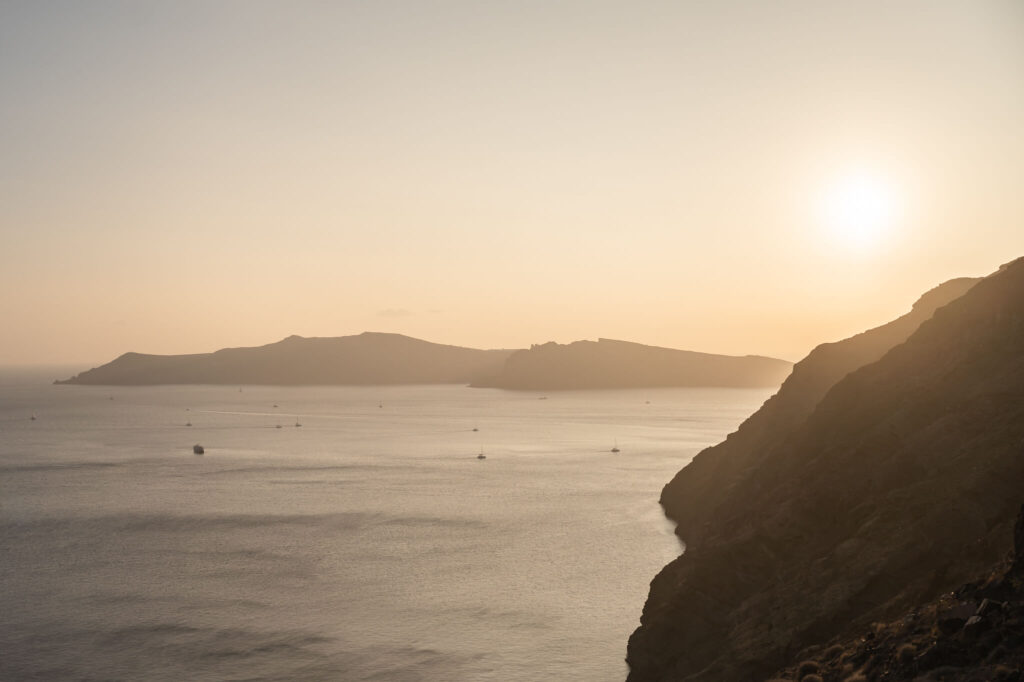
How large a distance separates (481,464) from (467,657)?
10076 centimetres

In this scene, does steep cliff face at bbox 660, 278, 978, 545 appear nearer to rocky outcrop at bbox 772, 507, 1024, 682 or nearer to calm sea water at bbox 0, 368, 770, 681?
calm sea water at bbox 0, 368, 770, 681

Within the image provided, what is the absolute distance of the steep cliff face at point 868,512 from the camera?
3441 centimetres

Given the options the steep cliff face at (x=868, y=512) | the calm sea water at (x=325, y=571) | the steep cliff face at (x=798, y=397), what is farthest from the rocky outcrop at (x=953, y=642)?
the steep cliff face at (x=798, y=397)

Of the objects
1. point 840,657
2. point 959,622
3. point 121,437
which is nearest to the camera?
point 959,622

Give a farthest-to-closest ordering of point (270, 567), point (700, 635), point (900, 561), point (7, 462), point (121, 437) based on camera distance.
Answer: point (121, 437), point (7, 462), point (270, 567), point (700, 635), point (900, 561)

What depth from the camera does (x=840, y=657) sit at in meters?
29.7

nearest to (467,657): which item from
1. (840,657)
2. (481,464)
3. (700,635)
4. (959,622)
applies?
(700,635)

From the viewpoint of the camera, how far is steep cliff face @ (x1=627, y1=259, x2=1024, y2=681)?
3441 centimetres

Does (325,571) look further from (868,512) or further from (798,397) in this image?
(868,512)

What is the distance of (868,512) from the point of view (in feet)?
130

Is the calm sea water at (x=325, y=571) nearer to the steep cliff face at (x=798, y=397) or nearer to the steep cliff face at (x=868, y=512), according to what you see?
the steep cliff face at (x=798, y=397)

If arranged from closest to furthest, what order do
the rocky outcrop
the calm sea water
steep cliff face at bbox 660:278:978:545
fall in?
the rocky outcrop < the calm sea water < steep cliff face at bbox 660:278:978:545

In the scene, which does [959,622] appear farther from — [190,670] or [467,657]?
[190,670]

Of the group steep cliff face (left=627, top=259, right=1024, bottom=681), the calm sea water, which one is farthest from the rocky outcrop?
the calm sea water
